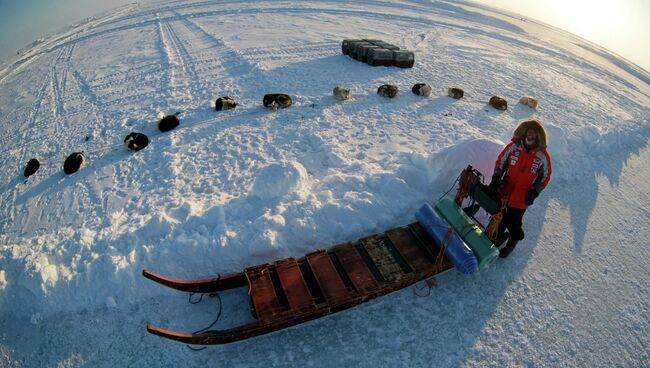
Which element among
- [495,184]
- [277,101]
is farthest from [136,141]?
[495,184]

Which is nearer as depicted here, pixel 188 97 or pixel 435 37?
pixel 188 97

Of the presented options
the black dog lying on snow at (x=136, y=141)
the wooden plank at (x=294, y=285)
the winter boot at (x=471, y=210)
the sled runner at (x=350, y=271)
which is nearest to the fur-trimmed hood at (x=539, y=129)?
the sled runner at (x=350, y=271)

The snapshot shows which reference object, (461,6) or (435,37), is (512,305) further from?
(461,6)

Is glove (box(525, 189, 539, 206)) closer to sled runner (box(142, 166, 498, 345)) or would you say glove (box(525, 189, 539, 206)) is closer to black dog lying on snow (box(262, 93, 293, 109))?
sled runner (box(142, 166, 498, 345))

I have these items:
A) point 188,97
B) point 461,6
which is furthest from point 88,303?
point 461,6

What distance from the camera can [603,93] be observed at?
1316 cm

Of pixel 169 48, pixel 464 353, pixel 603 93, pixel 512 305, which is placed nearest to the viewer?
pixel 464 353

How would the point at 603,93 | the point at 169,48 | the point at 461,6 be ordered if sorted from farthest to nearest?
1. the point at 461,6
2. the point at 169,48
3. the point at 603,93

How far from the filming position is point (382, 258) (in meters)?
5.34

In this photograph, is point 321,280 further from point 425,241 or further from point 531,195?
point 531,195

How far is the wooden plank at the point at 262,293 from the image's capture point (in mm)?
4512

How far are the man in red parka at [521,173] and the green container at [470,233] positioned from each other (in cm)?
65

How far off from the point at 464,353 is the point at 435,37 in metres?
16.7

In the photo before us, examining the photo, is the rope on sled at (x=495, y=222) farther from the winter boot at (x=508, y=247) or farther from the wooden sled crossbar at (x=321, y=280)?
the wooden sled crossbar at (x=321, y=280)
